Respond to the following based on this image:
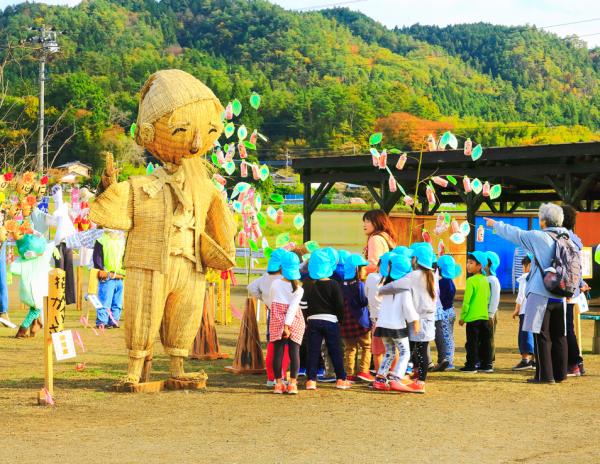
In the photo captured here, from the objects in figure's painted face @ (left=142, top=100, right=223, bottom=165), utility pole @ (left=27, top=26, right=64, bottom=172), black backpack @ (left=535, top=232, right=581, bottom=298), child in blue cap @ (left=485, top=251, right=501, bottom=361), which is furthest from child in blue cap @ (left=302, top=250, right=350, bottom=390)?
utility pole @ (left=27, top=26, right=64, bottom=172)

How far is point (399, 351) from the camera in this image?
29.6 feet

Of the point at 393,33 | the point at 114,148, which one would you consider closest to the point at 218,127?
the point at 114,148

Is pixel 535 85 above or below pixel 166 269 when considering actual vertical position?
above

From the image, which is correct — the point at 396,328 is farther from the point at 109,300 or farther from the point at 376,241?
the point at 109,300

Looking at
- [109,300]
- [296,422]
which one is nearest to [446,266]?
[296,422]

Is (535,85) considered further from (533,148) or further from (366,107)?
(533,148)

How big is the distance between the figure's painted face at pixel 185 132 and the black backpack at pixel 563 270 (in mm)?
3483

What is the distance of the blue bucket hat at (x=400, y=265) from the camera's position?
9094 millimetres

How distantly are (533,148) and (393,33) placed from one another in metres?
121

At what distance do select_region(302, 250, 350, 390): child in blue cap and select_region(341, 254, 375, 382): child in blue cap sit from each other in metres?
0.58

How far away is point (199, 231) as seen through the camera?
343 inches

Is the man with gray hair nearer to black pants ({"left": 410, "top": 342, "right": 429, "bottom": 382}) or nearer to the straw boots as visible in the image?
black pants ({"left": 410, "top": 342, "right": 429, "bottom": 382})


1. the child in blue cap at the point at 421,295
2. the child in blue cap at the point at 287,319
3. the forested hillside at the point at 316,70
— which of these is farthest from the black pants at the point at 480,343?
the forested hillside at the point at 316,70

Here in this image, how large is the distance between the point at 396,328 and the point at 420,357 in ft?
1.38
